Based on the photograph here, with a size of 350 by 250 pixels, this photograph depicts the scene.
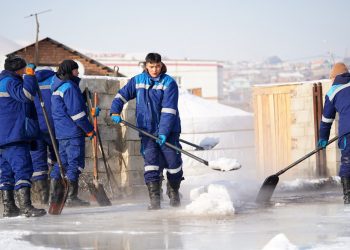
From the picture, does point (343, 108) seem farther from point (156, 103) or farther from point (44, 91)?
point (44, 91)

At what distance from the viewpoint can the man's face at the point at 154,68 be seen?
7.67 m

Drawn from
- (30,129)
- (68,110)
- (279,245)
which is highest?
(68,110)

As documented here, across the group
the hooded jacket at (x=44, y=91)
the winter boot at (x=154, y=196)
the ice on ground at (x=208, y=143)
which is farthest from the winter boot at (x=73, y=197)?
the ice on ground at (x=208, y=143)

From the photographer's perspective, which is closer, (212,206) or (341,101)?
(212,206)

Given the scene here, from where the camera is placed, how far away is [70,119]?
7973 mm

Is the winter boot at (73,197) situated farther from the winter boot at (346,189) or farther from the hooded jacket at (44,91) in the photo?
the winter boot at (346,189)

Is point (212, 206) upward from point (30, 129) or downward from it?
downward

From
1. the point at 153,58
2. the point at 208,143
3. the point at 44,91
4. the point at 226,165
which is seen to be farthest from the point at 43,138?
the point at 208,143

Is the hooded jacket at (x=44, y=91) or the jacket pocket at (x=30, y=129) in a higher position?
the hooded jacket at (x=44, y=91)

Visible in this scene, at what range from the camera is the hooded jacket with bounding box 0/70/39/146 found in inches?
274

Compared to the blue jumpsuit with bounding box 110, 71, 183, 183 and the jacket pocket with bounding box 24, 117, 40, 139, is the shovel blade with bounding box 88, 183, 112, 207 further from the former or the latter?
the jacket pocket with bounding box 24, 117, 40, 139

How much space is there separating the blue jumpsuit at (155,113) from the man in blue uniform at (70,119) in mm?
364

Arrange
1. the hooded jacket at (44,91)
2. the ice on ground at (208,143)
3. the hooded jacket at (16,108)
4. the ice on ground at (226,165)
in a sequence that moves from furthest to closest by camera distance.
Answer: the ice on ground at (208,143) → the hooded jacket at (44,91) → the ice on ground at (226,165) → the hooded jacket at (16,108)

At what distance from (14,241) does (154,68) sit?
9.68 ft
